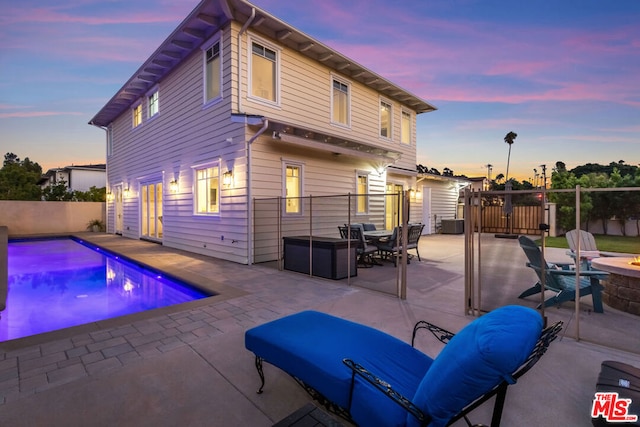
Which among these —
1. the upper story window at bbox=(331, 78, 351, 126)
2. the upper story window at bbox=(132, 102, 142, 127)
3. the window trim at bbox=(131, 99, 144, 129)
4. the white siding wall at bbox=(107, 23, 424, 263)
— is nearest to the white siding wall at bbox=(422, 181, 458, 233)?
the white siding wall at bbox=(107, 23, 424, 263)

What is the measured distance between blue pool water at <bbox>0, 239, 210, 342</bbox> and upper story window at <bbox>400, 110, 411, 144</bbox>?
1152 centimetres

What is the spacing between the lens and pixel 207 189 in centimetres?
938

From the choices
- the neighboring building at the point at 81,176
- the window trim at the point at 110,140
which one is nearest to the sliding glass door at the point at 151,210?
the window trim at the point at 110,140

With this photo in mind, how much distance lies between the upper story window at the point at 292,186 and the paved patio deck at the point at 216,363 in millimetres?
3705

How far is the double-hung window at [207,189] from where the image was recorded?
8.98 m

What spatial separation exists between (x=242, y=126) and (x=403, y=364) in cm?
695

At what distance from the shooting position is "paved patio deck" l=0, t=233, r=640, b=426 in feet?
6.82

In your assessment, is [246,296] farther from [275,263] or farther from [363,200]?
[363,200]

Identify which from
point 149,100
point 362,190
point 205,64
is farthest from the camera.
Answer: point 149,100

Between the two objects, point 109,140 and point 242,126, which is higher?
point 109,140

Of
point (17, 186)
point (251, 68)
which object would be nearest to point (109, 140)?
point (17, 186)

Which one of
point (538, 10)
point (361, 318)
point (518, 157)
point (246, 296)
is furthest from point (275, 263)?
point (518, 157)

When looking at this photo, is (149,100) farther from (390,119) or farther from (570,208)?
(570,208)

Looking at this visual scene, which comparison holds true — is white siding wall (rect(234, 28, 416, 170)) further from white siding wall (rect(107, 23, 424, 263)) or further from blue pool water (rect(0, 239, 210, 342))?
blue pool water (rect(0, 239, 210, 342))
